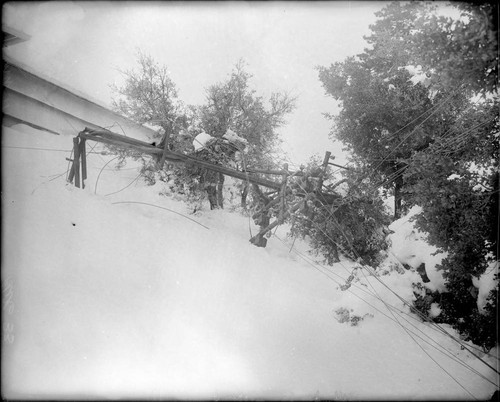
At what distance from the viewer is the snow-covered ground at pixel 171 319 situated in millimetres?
2551

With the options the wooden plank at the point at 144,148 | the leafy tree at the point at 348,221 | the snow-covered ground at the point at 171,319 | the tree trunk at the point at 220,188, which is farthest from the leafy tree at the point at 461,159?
the tree trunk at the point at 220,188

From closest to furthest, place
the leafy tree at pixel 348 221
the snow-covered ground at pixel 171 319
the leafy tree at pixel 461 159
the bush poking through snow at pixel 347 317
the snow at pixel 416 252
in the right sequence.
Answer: the snow-covered ground at pixel 171 319 < the leafy tree at pixel 461 159 < the bush poking through snow at pixel 347 317 < the snow at pixel 416 252 < the leafy tree at pixel 348 221

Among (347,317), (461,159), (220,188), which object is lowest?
(347,317)

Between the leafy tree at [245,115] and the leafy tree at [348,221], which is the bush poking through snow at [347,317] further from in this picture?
the leafy tree at [245,115]

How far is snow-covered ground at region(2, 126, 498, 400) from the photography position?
2.55 meters

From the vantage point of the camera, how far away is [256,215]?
805 cm

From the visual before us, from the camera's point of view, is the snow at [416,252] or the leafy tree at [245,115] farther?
the leafy tree at [245,115]

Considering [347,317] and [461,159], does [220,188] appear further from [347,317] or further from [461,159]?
[461,159]

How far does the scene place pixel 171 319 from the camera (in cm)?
335

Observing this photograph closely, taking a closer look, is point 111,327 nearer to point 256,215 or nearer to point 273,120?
point 256,215

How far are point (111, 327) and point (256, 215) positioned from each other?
5.48 metres

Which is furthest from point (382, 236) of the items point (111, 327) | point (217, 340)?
point (111, 327)

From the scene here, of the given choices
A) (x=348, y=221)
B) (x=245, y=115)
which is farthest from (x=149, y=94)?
(x=348, y=221)

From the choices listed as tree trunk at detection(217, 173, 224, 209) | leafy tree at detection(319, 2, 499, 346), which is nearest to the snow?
leafy tree at detection(319, 2, 499, 346)
